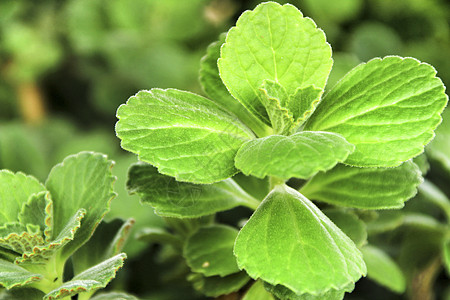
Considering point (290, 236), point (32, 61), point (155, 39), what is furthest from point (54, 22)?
point (290, 236)

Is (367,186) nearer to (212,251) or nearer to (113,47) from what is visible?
(212,251)

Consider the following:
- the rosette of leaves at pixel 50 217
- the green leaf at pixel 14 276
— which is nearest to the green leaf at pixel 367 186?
the rosette of leaves at pixel 50 217

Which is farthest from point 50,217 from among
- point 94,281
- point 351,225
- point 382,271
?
point 382,271

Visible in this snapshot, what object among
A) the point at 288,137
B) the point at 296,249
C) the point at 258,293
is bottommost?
the point at 258,293

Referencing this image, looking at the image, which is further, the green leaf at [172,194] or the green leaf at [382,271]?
the green leaf at [382,271]

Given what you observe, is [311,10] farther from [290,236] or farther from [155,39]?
[290,236]

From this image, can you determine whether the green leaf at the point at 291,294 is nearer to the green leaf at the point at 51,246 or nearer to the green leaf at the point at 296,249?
the green leaf at the point at 296,249
